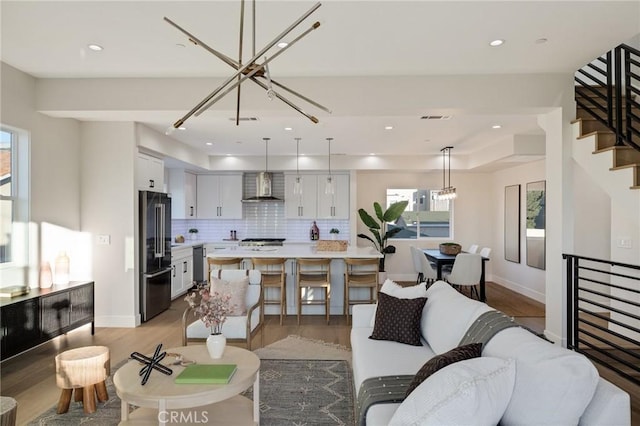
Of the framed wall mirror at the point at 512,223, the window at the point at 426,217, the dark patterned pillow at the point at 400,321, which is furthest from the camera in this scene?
the window at the point at 426,217

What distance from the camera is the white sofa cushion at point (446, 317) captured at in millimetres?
2531

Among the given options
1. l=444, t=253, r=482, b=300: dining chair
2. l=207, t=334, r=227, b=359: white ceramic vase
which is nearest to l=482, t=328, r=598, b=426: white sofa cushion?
l=207, t=334, r=227, b=359: white ceramic vase

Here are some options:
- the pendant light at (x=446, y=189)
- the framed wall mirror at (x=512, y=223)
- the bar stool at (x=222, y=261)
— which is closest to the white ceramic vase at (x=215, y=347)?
the bar stool at (x=222, y=261)

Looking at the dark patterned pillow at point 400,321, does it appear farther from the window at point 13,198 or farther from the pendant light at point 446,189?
the pendant light at point 446,189

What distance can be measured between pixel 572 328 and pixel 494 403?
3144mm

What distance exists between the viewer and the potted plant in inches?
310

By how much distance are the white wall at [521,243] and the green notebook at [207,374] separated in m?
6.06

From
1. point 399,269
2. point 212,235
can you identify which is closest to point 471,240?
point 399,269

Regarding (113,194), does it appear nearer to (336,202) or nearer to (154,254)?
(154,254)

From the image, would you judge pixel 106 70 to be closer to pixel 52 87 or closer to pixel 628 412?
pixel 52 87

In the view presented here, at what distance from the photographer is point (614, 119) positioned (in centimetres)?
407

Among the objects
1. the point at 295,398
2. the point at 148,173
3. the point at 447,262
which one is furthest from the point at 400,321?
the point at 148,173

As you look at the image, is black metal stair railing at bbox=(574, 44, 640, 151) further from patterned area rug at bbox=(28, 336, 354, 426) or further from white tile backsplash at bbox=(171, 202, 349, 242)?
white tile backsplash at bbox=(171, 202, 349, 242)

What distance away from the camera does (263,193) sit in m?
7.55
